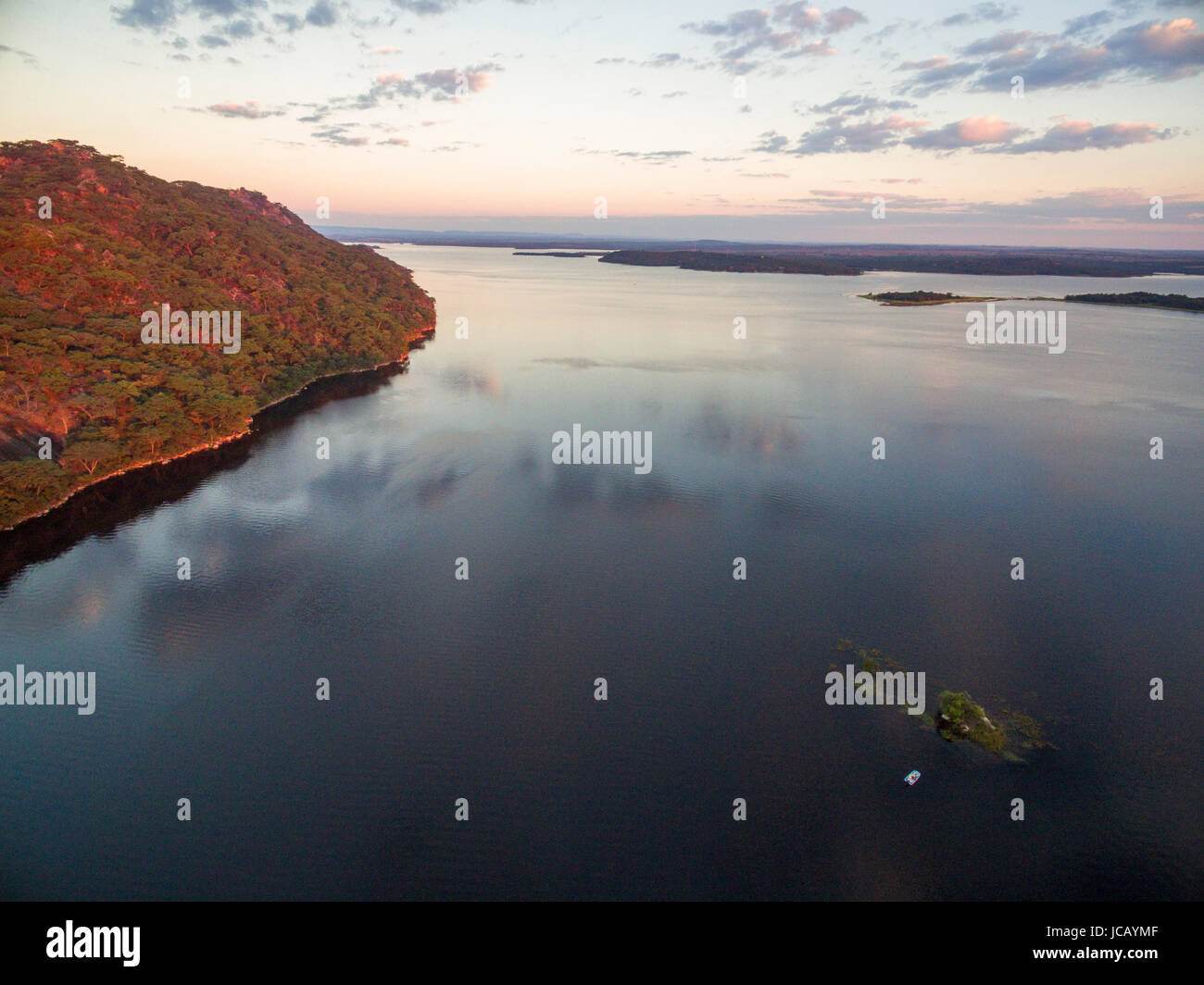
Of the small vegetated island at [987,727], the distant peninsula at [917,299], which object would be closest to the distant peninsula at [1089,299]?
the distant peninsula at [917,299]

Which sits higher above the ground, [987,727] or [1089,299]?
[1089,299]

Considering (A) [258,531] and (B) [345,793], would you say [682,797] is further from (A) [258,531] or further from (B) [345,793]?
(A) [258,531]

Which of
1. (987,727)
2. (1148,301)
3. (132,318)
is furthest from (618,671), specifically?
(1148,301)

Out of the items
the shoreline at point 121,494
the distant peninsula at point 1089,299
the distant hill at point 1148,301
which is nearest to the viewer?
the shoreline at point 121,494

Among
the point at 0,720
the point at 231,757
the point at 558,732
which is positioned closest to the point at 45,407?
the point at 0,720

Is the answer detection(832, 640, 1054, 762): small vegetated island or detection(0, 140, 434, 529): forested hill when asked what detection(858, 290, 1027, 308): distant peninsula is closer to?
detection(0, 140, 434, 529): forested hill

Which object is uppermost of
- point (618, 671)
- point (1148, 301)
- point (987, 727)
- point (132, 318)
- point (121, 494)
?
point (1148, 301)

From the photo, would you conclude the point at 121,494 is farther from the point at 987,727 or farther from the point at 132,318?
the point at 987,727

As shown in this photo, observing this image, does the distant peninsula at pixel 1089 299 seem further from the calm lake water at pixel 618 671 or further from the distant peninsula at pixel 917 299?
the calm lake water at pixel 618 671
